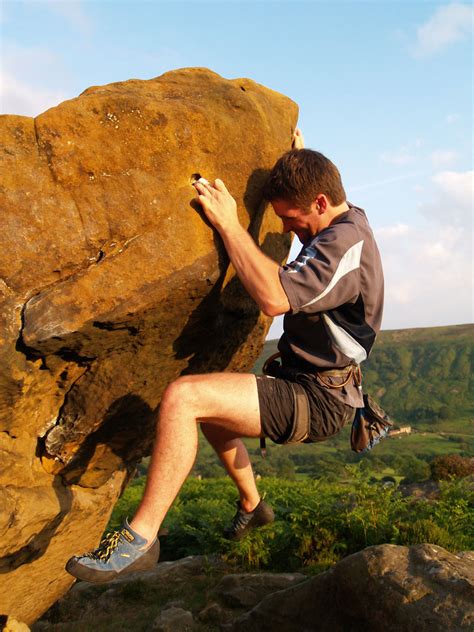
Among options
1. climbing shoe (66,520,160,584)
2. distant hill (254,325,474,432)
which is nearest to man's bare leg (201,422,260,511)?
climbing shoe (66,520,160,584)

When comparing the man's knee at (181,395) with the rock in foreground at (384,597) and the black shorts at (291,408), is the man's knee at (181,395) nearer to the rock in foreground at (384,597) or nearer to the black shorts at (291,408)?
the black shorts at (291,408)

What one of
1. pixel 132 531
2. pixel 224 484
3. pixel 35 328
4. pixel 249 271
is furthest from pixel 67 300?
pixel 224 484

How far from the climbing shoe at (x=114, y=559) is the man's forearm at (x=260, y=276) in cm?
207

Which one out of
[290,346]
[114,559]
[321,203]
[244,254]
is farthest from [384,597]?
[321,203]

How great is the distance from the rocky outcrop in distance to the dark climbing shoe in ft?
2.65

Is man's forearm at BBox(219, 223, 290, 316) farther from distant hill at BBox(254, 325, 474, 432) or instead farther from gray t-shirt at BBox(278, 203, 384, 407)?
distant hill at BBox(254, 325, 474, 432)

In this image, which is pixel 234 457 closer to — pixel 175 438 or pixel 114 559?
pixel 175 438

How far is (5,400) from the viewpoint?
5176 millimetres

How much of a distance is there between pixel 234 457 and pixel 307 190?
2.78 m

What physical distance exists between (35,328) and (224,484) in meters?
15.8

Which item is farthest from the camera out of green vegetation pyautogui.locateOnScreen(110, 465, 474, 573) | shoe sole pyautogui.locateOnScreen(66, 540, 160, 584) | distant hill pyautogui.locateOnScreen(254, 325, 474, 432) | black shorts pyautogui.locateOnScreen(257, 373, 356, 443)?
distant hill pyautogui.locateOnScreen(254, 325, 474, 432)

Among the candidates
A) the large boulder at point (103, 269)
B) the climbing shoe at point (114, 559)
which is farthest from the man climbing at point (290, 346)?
the large boulder at point (103, 269)

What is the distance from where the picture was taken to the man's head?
17.1ft

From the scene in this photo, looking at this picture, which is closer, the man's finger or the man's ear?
the man's ear
